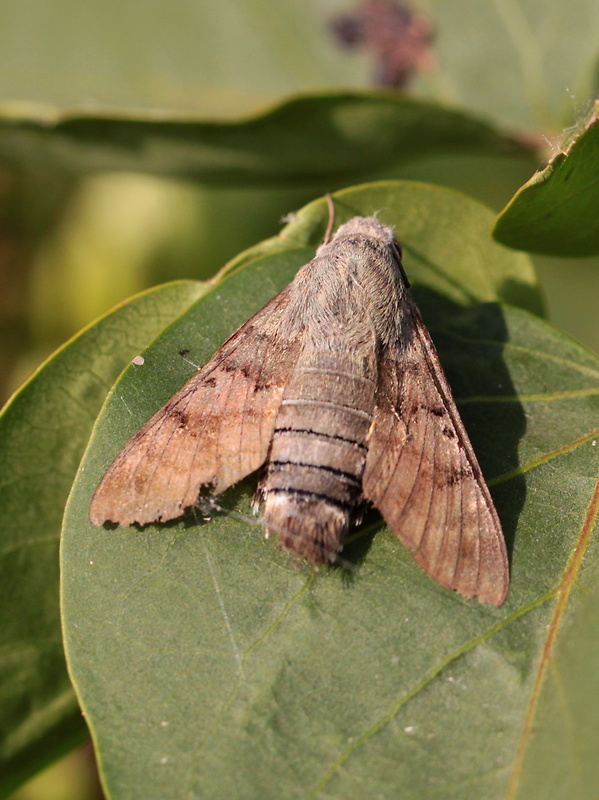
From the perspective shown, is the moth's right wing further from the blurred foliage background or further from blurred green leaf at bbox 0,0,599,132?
blurred green leaf at bbox 0,0,599,132

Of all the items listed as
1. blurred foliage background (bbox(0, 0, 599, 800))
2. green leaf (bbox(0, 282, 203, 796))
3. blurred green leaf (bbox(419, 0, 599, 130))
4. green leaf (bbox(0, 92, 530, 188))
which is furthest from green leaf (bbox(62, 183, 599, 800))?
blurred green leaf (bbox(419, 0, 599, 130))

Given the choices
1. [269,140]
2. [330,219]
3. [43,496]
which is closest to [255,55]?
[269,140]

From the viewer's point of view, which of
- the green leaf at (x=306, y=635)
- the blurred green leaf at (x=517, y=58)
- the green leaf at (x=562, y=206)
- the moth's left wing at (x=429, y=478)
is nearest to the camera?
the green leaf at (x=306, y=635)

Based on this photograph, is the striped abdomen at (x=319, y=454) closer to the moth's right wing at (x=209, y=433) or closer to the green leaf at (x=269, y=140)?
the moth's right wing at (x=209, y=433)

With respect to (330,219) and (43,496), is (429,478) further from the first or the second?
(43,496)

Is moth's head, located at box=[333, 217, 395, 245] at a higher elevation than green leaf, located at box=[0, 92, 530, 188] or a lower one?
lower

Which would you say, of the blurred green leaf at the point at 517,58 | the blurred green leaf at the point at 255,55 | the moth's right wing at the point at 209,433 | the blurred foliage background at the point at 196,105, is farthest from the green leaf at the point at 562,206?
the blurred green leaf at the point at 255,55

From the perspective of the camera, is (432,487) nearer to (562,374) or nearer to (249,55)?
(562,374)
